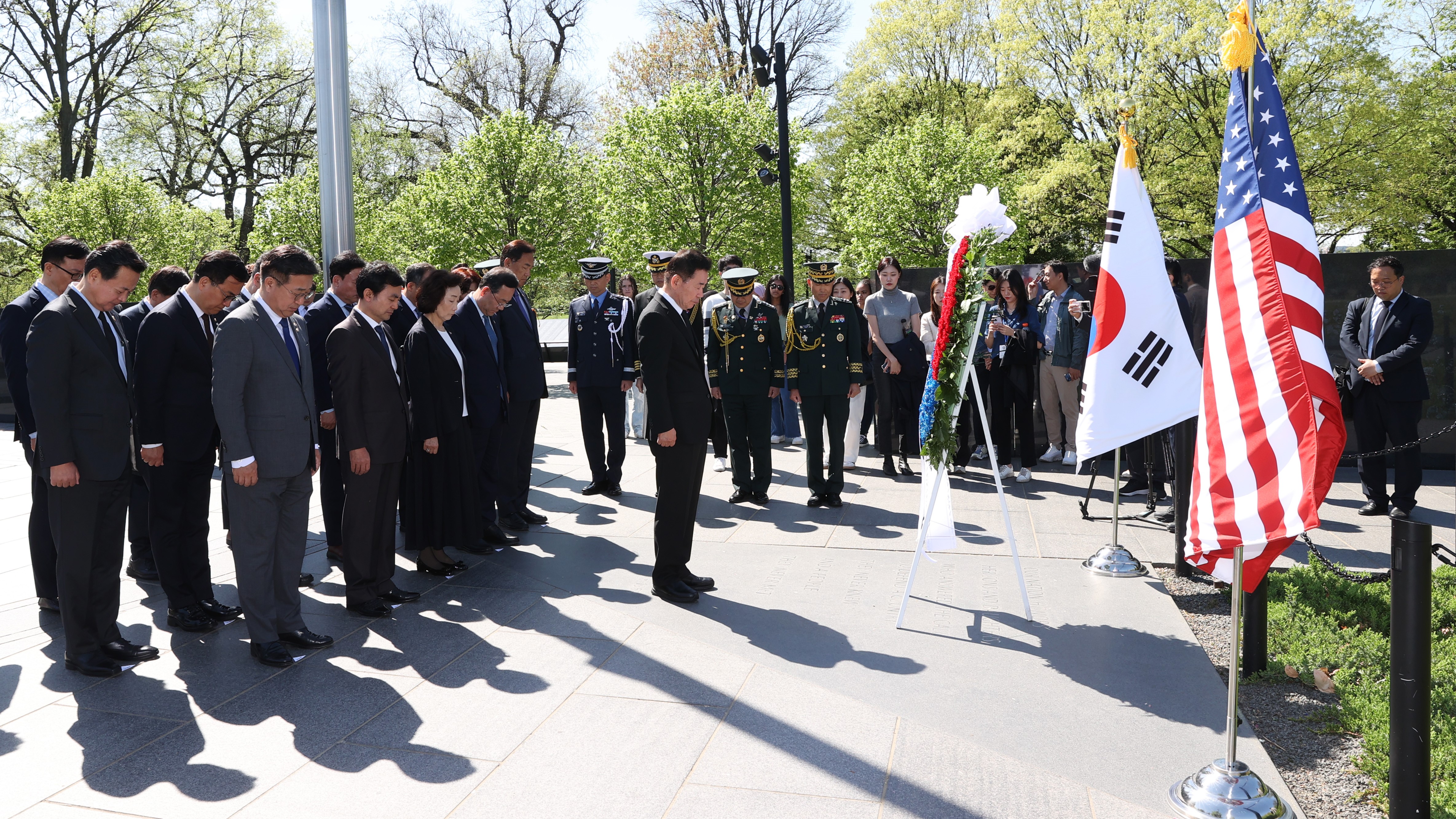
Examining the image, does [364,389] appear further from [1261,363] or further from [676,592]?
[1261,363]

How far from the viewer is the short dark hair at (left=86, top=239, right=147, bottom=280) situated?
4363 millimetres

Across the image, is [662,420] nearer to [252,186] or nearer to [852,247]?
[852,247]

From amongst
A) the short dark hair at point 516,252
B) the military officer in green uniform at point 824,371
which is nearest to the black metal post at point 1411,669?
the military officer in green uniform at point 824,371

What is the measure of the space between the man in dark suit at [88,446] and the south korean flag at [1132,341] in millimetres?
4945

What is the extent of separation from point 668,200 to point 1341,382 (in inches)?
634

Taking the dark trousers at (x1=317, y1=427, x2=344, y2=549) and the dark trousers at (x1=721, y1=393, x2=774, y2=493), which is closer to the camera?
the dark trousers at (x1=317, y1=427, x2=344, y2=549)

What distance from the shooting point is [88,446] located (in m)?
4.33

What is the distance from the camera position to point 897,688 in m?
4.24

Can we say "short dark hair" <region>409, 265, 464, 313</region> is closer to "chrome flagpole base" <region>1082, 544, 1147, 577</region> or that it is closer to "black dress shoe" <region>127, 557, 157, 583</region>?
"black dress shoe" <region>127, 557, 157, 583</region>

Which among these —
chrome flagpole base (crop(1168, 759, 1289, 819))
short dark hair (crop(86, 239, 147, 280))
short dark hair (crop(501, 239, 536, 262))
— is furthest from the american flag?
short dark hair (crop(501, 239, 536, 262))

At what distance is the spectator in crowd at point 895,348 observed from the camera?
9.43 m

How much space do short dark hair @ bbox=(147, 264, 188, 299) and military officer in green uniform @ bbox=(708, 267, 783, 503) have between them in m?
4.05

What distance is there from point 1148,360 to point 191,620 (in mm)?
5408

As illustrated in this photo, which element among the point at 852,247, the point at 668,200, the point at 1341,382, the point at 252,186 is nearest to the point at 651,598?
the point at 1341,382
